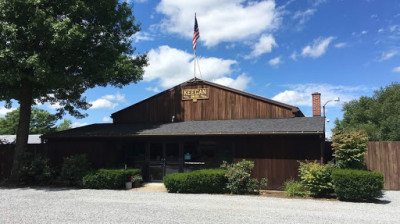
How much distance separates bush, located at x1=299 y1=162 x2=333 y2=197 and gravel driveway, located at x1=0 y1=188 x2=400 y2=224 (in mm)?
885

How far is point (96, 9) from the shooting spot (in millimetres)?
15367

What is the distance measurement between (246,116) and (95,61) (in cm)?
826

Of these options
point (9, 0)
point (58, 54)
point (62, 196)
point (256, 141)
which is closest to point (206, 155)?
point (256, 141)

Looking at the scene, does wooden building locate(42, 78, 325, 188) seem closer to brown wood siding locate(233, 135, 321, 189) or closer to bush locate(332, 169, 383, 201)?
brown wood siding locate(233, 135, 321, 189)

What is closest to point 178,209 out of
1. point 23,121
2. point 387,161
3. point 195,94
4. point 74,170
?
point 74,170

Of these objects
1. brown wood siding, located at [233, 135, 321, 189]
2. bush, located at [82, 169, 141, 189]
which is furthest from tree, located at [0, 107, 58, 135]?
brown wood siding, located at [233, 135, 321, 189]

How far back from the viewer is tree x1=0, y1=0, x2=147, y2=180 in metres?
12.8

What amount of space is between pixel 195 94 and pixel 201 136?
347 centimetres

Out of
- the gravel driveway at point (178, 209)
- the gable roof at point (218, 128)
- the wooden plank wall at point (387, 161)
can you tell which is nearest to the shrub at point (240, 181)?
the gravel driveway at point (178, 209)

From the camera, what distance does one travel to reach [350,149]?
1109 cm

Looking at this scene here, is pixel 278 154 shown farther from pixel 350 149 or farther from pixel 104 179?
pixel 104 179

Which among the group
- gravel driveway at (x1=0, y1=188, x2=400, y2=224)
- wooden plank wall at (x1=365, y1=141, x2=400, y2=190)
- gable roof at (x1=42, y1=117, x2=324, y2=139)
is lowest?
gravel driveway at (x1=0, y1=188, x2=400, y2=224)

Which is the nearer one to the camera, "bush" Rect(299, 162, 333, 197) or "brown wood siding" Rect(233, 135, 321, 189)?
"bush" Rect(299, 162, 333, 197)

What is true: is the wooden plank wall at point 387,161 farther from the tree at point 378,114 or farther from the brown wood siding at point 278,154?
the tree at point 378,114
